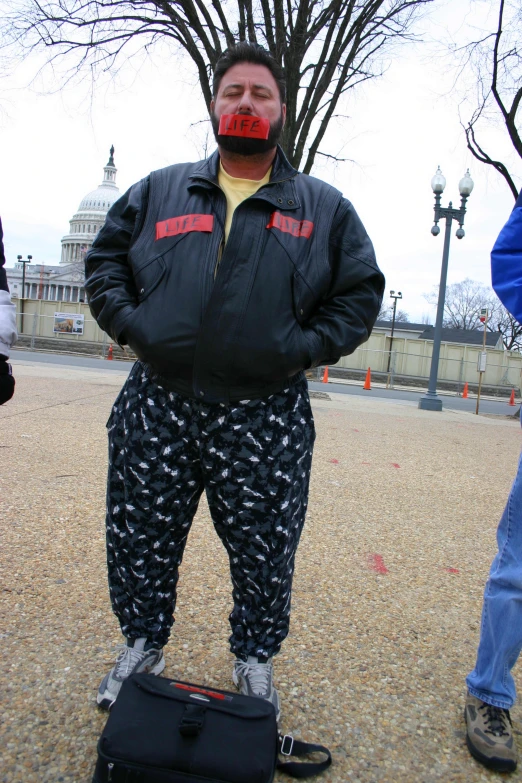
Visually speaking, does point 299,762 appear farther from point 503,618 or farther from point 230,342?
point 230,342

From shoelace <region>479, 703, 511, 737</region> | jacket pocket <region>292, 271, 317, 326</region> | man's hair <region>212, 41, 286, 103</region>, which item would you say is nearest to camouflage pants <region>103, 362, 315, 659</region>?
jacket pocket <region>292, 271, 317, 326</region>

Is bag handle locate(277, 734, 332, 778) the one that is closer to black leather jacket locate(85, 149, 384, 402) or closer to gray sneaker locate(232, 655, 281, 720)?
gray sneaker locate(232, 655, 281, 720)

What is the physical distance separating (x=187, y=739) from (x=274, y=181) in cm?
153

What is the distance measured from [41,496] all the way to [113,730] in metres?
2.61

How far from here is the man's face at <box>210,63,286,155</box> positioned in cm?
190

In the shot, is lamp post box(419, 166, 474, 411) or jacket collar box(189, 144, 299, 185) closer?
jacket collar box(189, 144, 299, 185)

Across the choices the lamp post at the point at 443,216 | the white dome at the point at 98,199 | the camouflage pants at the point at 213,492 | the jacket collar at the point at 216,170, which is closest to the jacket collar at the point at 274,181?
the jacket collar at the point at 216,170

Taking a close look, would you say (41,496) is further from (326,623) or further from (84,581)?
(326,623)

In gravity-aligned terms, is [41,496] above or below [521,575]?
below

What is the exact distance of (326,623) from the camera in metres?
2.57

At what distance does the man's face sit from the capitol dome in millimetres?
89320

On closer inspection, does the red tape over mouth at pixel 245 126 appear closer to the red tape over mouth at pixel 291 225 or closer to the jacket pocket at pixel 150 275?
the red tape over mouth at pixel 291 225

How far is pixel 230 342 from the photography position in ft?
5.85

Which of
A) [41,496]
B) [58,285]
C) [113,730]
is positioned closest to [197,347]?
[113,730]
